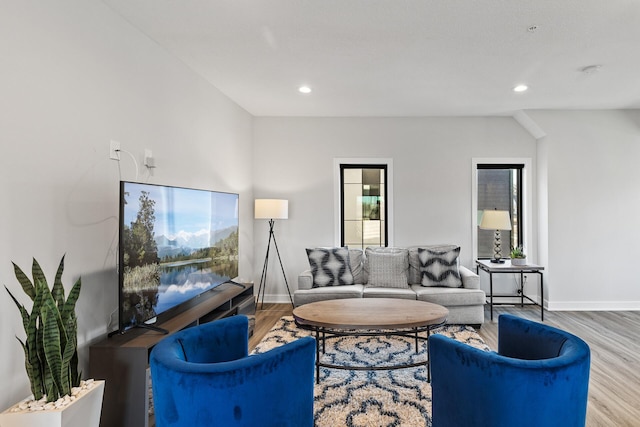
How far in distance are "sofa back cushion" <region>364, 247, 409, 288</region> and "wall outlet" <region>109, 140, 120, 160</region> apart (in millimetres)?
3119

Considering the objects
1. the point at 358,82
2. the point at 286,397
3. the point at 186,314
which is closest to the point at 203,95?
the point at 358,82

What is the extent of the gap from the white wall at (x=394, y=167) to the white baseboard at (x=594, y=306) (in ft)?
4.00

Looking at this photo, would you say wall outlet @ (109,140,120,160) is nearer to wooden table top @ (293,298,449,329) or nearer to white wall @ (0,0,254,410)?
white wall @ (0,0,254,410)

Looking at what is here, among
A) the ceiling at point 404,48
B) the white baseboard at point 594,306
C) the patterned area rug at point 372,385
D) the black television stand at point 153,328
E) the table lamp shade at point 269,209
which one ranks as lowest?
the patterned area rug at point 372,385

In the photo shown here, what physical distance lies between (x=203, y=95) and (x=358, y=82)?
5.21 feet

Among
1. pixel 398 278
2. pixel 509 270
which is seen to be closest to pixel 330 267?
pixel 398 278

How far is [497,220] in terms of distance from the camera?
→ 15.3 feet

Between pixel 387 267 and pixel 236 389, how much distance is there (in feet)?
10.9

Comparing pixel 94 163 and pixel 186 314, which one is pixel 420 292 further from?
pixel 94 163

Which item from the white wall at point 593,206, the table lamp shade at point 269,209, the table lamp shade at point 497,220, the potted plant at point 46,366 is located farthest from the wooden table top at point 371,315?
the white wall at point 593,206

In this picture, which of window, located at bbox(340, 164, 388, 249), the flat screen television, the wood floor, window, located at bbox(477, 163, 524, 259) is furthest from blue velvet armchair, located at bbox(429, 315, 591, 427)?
window, located at bbox(477, 163, 524, 259)

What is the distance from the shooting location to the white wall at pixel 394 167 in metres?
5.22

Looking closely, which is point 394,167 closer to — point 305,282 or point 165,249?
point 305,282

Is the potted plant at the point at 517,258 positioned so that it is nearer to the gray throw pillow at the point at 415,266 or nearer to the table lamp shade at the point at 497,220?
the table lamp shade at the point at 497,220
